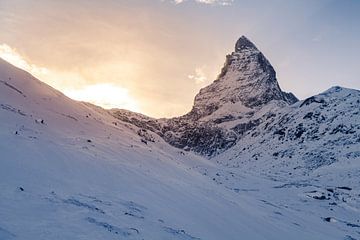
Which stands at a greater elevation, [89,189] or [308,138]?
[308,138]

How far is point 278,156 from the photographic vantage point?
11306cm

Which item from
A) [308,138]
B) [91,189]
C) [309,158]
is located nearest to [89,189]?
[91,189]

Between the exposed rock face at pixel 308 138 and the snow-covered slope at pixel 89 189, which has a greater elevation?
the exposed rock face at pixel 308 138

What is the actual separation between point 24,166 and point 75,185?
5.21 ft

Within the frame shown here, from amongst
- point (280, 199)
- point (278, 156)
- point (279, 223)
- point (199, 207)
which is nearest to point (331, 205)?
point (280, 199)

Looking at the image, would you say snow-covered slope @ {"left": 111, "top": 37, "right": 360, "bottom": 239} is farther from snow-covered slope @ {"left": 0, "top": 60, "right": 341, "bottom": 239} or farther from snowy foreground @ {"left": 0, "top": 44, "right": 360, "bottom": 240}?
snow-covered slope @ {"left": 0, "top": 60, "right": 341, "bottom": 239}

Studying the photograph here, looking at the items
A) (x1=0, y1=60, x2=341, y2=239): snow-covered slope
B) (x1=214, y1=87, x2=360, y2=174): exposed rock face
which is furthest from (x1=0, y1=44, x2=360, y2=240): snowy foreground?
(x1=214, y1=87, x2=360, y2=174): exposed rock face

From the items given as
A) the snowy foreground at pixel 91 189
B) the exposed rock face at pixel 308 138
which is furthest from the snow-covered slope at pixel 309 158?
the snowy foreground at pixel 91 189

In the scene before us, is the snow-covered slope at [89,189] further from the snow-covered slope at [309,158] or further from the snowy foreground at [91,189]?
the snow-covered slope at [309,158]

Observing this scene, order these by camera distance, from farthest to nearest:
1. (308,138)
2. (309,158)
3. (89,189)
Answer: (308,138), (309,158), (89,189)

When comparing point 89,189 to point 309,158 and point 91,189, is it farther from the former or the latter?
point 309,158

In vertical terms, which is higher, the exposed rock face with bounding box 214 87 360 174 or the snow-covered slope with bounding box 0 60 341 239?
the exposed rock face with bounding box 214 87 360 174

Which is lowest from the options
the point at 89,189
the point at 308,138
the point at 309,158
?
the point at 89,189

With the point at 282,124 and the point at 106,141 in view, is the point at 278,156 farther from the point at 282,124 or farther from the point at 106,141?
the point at 106,141
